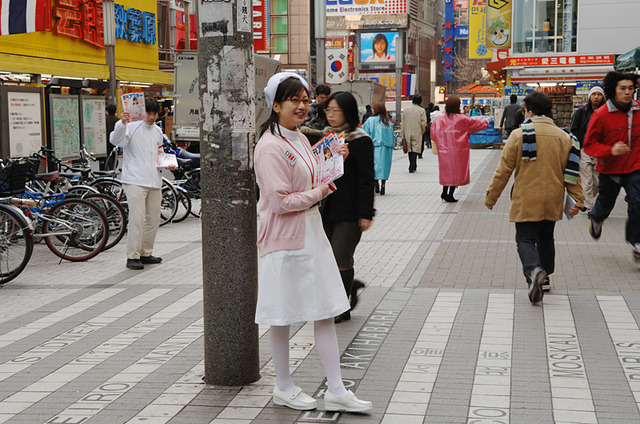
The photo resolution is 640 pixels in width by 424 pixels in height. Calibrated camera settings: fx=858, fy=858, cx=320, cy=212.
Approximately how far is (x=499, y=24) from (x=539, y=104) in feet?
117

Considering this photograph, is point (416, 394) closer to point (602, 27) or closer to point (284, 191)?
point (284, 191)

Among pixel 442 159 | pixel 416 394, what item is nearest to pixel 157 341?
pixel 416 394

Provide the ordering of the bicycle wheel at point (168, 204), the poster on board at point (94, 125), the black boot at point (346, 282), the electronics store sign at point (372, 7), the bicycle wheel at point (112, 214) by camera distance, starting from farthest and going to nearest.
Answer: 1. the electronics store sign at point (372, 7)
2. the poster on board at point (94, 125)
3. the bicycle wheel at point (168, 204)
4. the bicycle wheel at point (112, 214)
5. the black boot at point (346, 282)

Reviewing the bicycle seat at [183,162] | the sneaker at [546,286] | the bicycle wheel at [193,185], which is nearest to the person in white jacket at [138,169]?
the sneaker at [546,286]

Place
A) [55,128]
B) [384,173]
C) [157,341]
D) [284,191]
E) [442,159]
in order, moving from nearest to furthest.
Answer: [284,191] < [157,341] < [55,128] < [442,159] < [384,173]

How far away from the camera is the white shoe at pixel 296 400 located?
4.57 meters

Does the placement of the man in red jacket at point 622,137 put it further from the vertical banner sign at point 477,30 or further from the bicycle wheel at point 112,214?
the vertical banner sign at point 477,30

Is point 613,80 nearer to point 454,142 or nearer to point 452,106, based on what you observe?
point 452,106

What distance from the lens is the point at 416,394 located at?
485cm

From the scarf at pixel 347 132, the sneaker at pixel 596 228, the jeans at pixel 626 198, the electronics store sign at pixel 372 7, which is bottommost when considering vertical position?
the sneaker at pixel 596 228

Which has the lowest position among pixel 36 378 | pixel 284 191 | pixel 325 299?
pixel 36 378

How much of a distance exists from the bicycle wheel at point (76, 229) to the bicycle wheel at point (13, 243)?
3.55ft

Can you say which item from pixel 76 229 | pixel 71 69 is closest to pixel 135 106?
pixel 76 229

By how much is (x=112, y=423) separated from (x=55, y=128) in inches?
389
